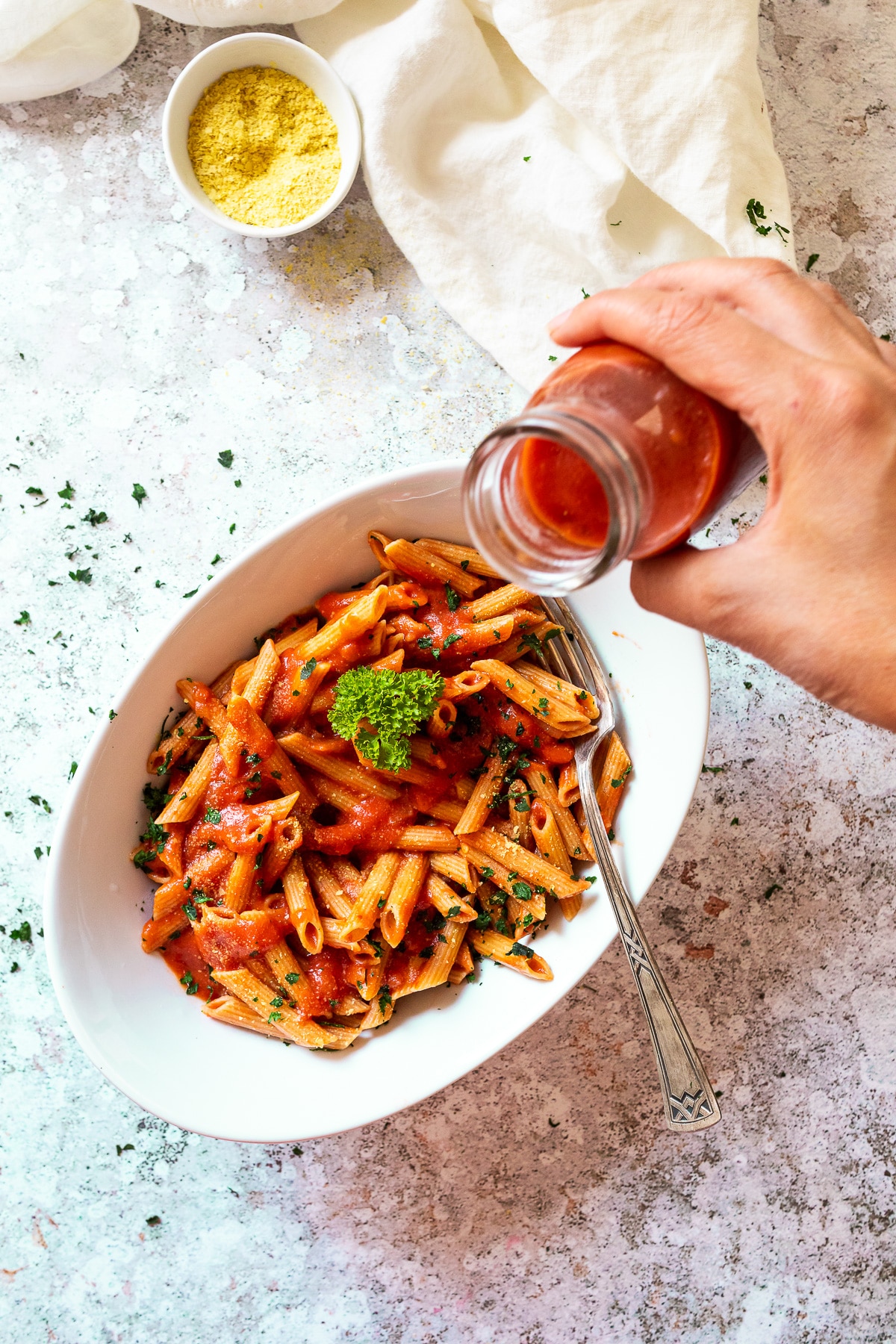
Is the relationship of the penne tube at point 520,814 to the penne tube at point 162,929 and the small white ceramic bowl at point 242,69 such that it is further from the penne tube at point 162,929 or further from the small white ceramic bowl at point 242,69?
the small white ceramic bowl at point 242,69

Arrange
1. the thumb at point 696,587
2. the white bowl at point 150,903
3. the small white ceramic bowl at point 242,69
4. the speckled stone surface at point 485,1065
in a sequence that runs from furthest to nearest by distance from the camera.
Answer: the speckled stone surface at point 485,1065 < the small white ceramic bowl at point 242,69 < the white bowl at point 150,903 < the thumb at point 696,587

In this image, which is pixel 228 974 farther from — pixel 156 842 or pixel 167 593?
pixel 167 593

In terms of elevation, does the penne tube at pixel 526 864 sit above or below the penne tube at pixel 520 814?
below

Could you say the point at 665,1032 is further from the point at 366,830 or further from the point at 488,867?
the point at 366,830

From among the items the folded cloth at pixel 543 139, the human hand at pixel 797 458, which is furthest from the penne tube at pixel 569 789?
the folded cloth at pixel 543 139

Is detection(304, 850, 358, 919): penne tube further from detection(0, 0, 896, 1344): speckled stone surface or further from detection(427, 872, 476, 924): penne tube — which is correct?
detection(0, 0, 896, 1344): speckled stone surface

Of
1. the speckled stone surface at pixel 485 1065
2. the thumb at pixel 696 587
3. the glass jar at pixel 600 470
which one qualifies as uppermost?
the glass jar at pixel 600 470

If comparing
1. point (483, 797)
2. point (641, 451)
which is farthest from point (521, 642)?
point (641, 451)
